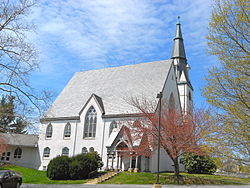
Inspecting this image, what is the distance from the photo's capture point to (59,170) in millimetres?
26266

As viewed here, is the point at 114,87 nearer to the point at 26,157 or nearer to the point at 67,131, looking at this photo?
the point at 67,131

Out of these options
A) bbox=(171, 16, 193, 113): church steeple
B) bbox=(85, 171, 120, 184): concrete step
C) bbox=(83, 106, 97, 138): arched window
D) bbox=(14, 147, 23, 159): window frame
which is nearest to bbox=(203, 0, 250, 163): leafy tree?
bbox=(85, 171, 120, 184): concrete step

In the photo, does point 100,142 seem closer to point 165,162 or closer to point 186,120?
point 165,162

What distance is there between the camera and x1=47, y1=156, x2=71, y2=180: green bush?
86.2 ft

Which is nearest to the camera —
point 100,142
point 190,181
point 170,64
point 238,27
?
point 238,27

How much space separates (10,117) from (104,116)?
755 inches

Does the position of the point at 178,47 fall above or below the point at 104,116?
above

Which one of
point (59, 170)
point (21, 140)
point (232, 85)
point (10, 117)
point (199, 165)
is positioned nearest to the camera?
point (232, 85)

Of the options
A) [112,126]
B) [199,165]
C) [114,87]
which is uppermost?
[114,87]

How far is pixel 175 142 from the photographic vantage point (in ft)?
78.5

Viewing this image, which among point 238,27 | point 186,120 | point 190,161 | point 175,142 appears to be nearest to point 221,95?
point 238,27

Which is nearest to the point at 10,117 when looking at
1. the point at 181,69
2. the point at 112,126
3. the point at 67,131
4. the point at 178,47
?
the point at 112,126

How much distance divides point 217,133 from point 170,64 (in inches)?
1162

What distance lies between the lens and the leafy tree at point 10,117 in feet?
50.0
